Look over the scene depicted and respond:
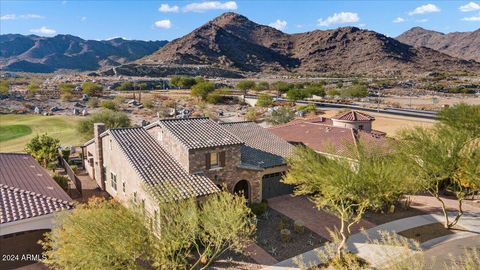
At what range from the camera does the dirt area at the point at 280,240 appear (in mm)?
20125

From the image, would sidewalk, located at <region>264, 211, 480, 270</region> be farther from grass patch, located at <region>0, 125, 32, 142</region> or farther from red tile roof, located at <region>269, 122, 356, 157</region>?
grass patch, located at <region>0, 125, 32, 142</region>

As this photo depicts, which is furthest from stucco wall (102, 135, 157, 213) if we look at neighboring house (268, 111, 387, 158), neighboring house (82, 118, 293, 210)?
neighboring house (268, 111, 387, 158)

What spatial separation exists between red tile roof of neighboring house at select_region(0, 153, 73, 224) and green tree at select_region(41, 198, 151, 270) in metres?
3.76

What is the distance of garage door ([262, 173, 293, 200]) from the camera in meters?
27.3

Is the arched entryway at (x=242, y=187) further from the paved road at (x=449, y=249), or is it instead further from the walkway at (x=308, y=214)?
the paved road at (x=449, y=249)

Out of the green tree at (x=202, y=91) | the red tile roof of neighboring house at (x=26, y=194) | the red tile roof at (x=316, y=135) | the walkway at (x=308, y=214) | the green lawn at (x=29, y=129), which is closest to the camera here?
the red tile roof of neighboring house at (x=26, y=194)

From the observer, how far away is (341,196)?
1845cm

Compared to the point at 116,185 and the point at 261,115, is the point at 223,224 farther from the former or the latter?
the point at 261,115

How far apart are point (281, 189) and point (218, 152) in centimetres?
726

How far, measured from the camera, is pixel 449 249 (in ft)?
66.6

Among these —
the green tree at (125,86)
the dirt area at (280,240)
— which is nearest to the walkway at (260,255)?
the dirt area at (280,240)

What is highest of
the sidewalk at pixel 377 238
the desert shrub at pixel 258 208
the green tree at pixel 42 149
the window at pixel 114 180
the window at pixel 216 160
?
the window at pixel 216 160

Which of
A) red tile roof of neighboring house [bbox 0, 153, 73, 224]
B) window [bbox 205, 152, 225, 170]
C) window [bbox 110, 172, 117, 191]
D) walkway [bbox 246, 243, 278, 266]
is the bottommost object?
walkway [bbox 246, 243, 278, 266]

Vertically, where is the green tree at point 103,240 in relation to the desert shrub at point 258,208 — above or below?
above
